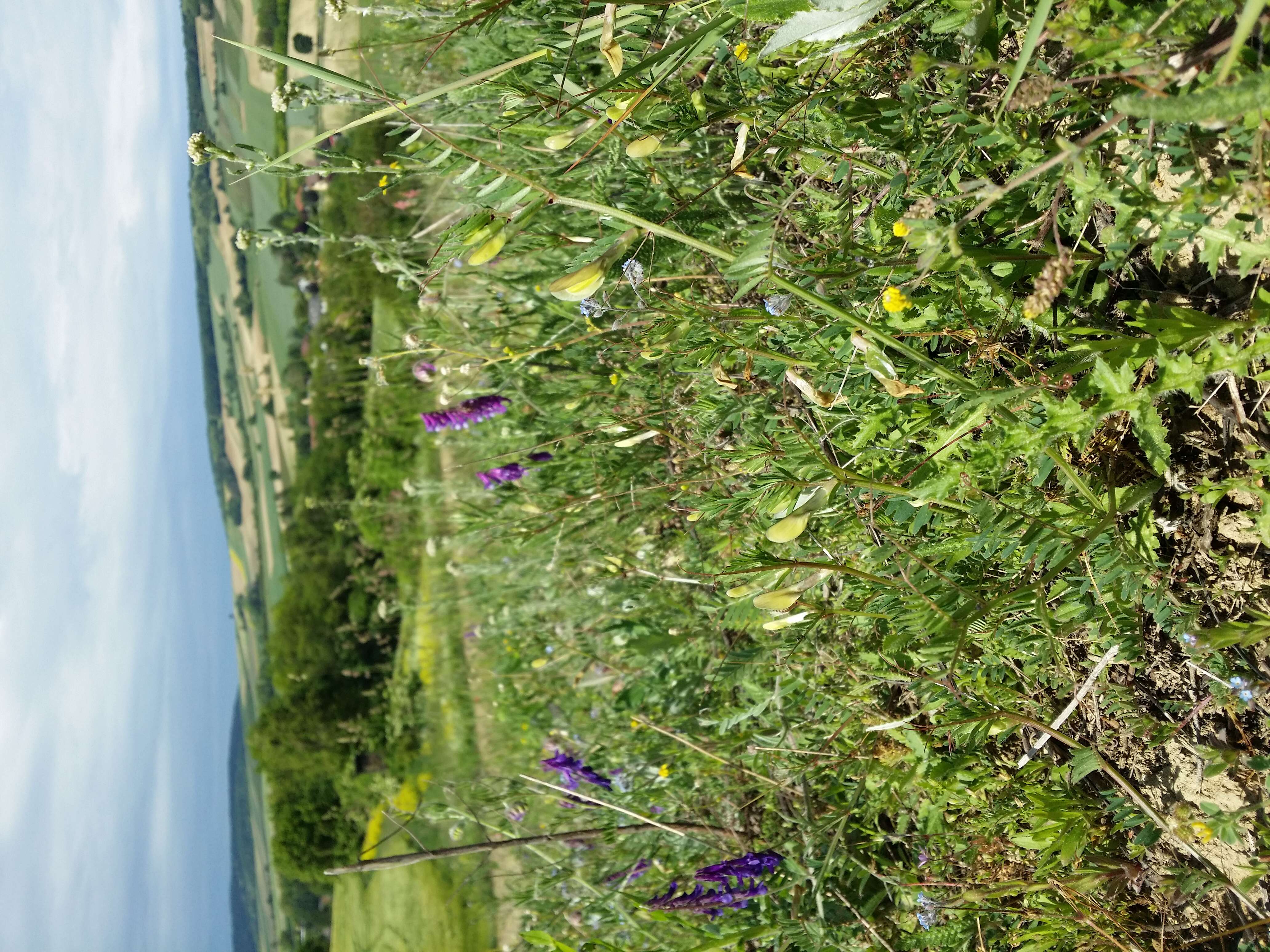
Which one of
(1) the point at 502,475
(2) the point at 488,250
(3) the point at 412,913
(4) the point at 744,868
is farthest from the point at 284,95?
(3) the point at 412,913

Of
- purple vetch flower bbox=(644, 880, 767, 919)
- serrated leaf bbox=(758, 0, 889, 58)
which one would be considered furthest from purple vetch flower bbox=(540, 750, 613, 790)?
serrated leaf bbox=(758, 0, 889, 58)

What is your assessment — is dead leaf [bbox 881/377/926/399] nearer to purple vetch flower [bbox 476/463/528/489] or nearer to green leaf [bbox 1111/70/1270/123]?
green leaf [bbox 1111/70/1270/123]

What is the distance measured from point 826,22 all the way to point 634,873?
2.93 metres

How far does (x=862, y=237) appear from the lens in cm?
201

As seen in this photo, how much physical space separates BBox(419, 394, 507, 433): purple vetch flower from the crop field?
1.41 feet

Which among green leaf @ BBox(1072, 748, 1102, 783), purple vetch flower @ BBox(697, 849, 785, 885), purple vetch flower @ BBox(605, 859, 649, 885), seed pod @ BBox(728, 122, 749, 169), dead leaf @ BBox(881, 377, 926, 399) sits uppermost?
seed pod @ BBox(728, 122, 749, 169)

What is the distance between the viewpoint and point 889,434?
1928mm

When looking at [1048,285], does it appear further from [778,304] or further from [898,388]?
[778,304]

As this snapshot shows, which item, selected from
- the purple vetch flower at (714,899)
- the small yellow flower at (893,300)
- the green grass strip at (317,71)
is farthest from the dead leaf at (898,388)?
the purple vetch flower at (714,899)

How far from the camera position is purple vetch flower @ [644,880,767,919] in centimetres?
264

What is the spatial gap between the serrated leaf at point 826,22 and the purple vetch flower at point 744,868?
8.14ft

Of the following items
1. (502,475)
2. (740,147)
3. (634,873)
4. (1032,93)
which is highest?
(1032,93)

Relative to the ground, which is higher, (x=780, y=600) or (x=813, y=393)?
(x=813, y=393)

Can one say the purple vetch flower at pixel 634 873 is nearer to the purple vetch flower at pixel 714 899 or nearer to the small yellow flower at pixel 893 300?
the purple vetch flower at pixel 714 899
